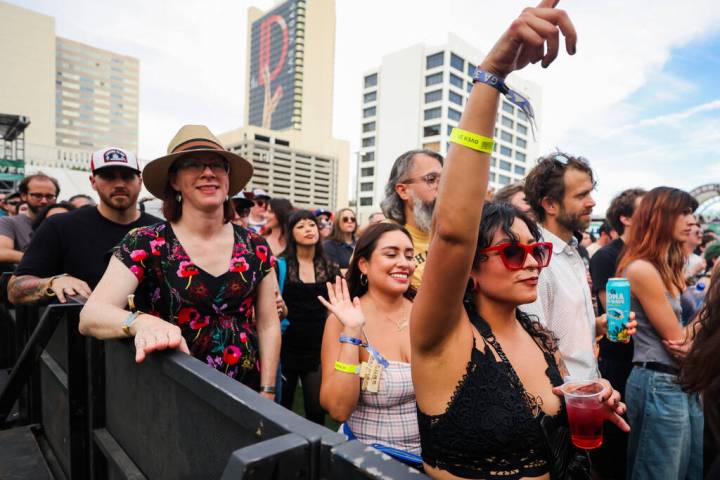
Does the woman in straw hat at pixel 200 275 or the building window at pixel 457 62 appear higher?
the building window at pixel 457 62

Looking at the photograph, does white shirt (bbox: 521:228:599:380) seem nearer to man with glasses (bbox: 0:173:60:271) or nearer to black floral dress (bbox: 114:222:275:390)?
black floral dress (bbox: 114:222:275:390)

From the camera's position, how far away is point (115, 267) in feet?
6.08

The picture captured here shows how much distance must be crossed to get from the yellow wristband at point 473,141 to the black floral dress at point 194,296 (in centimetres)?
136

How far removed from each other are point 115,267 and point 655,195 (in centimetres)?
306

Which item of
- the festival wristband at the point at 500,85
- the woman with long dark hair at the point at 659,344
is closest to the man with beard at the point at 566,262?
the woman with long dark hair at the point at 659,344

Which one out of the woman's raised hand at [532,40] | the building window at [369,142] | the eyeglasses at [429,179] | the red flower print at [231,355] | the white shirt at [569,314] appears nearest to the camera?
the woman's raised hand at [532,40]

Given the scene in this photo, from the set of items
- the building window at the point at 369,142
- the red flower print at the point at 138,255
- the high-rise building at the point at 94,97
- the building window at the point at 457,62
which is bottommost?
the red flower print at the point at 138,255

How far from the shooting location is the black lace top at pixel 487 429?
1.17m

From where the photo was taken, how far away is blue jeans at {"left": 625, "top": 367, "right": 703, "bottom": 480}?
7.93 ft

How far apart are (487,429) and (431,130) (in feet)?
254

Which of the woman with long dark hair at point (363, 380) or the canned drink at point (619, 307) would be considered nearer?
the woman with long dark hair at point (363, 380)

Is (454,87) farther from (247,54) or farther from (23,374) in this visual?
(247,54)

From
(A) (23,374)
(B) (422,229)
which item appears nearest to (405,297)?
(B) (422,229)

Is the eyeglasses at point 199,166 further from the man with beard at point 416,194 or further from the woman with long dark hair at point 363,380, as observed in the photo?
the man with beard at point 416,194
